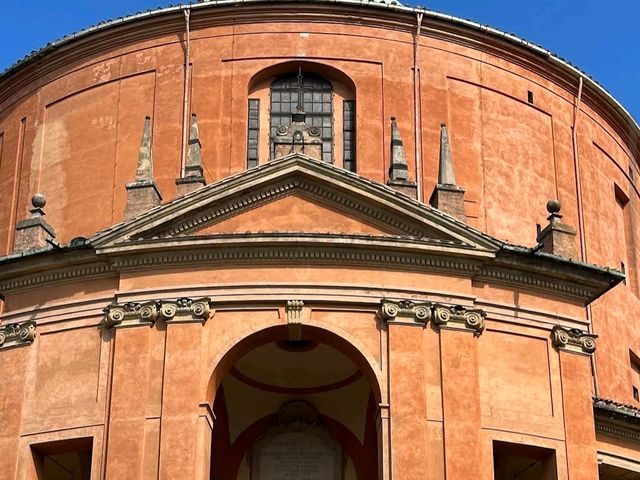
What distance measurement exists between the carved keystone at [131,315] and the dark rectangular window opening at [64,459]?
2.22 metres

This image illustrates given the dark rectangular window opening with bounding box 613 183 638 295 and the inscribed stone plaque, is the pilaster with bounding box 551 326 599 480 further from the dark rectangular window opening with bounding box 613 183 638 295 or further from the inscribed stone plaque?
the dark rectangular window opening with bounding box 613 183 638 295

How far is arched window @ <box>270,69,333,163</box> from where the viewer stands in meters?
32.7

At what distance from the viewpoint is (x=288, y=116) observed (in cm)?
3281

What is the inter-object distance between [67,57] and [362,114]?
7.65m

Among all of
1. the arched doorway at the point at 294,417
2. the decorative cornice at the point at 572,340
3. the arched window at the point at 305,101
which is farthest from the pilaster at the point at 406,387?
the arched window at the point at 305,101

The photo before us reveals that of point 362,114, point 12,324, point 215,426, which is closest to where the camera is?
point 12,324

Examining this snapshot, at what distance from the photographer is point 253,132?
32500 millimetres

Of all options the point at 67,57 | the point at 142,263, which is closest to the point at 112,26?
the point at 67,57

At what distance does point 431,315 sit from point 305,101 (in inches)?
338

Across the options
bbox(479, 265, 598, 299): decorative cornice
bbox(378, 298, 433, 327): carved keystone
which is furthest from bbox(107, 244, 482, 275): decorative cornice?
bbox(479, 265, 598, 299): decorative cornice

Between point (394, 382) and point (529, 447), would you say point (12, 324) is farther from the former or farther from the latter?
point (529, 447)

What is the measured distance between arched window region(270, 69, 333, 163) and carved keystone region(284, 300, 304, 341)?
718 centimetres

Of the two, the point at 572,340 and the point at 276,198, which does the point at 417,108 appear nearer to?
the point at 276,198

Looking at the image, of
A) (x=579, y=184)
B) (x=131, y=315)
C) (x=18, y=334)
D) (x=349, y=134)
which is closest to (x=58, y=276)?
(x=18, y=334)
